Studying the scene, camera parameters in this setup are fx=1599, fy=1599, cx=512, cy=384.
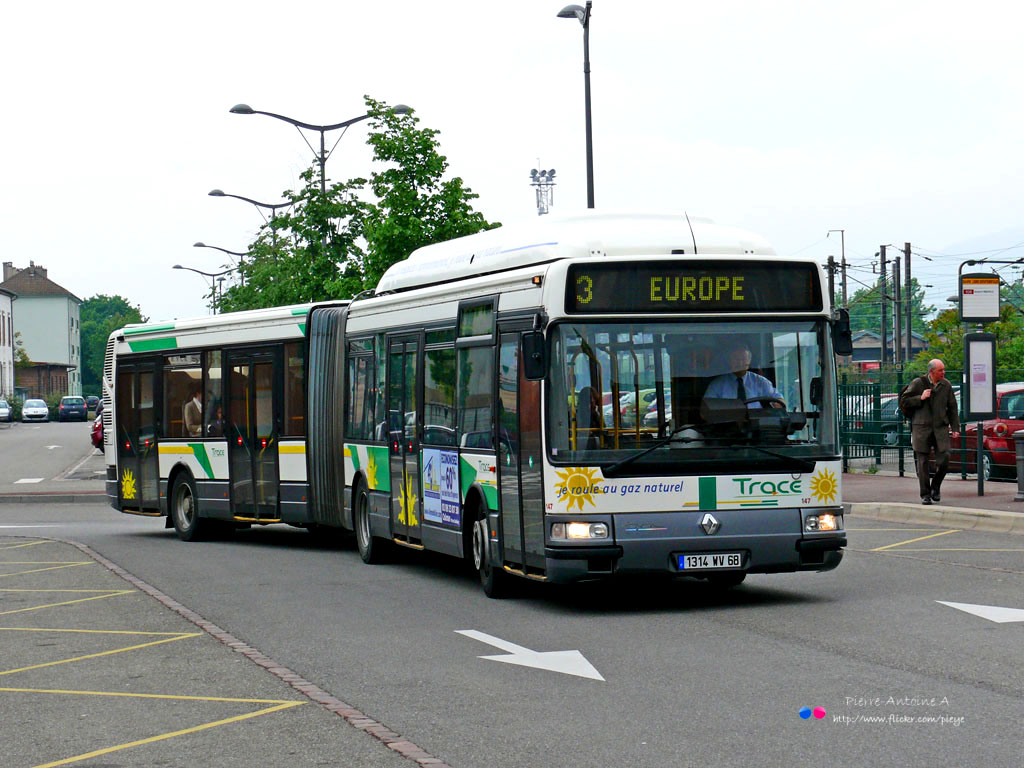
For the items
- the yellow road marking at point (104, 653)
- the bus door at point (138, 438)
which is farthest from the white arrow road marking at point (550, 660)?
the bus door at point (138, 438)

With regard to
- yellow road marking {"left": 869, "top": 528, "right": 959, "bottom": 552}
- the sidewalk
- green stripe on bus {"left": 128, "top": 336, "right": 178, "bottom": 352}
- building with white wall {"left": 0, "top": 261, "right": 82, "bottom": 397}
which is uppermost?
building with white wall {"left": 0, "top": 261, "right": 82, "bottom": 397}

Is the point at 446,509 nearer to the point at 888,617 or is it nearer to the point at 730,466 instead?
the point at 730,466

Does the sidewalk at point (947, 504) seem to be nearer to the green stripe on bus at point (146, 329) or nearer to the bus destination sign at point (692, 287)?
the bus destination sign at point (692, 287)

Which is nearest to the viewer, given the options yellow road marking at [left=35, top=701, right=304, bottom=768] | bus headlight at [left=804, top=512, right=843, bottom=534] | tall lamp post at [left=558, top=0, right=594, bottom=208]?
yellow road marking at [left=35, top=701, right=304, bottom=768]

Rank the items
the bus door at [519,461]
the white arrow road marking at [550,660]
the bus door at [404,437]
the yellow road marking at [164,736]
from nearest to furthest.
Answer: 1. the yellow road marking at [164,736]
2. the white arrow road marking at [550,660]
3. the bus door at [519,461]
4. the bus door at [404,437]

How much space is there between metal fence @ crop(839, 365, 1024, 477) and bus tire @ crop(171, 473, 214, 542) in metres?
11.2

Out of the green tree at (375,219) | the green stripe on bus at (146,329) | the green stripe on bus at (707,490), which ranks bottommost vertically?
the green stripe on bus at (707,490)

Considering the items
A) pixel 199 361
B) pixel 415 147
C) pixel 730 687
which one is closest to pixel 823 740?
pixel 730 687

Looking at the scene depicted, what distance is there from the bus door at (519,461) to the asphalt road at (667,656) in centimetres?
52

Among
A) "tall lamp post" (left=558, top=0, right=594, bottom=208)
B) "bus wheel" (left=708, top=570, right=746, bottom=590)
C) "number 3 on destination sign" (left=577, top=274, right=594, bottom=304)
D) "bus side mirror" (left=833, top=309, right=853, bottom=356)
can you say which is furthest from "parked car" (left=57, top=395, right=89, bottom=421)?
"bus side mirror" (left=833, top=309, right=853, bottom=356)

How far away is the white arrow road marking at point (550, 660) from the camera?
9.02 m

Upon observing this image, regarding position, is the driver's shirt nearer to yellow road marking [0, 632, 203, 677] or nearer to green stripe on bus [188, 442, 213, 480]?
yellow road marking [0, 632, 203, 677]

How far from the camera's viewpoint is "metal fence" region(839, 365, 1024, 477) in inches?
1041

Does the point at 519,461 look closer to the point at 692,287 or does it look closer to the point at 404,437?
the point at 692,287
